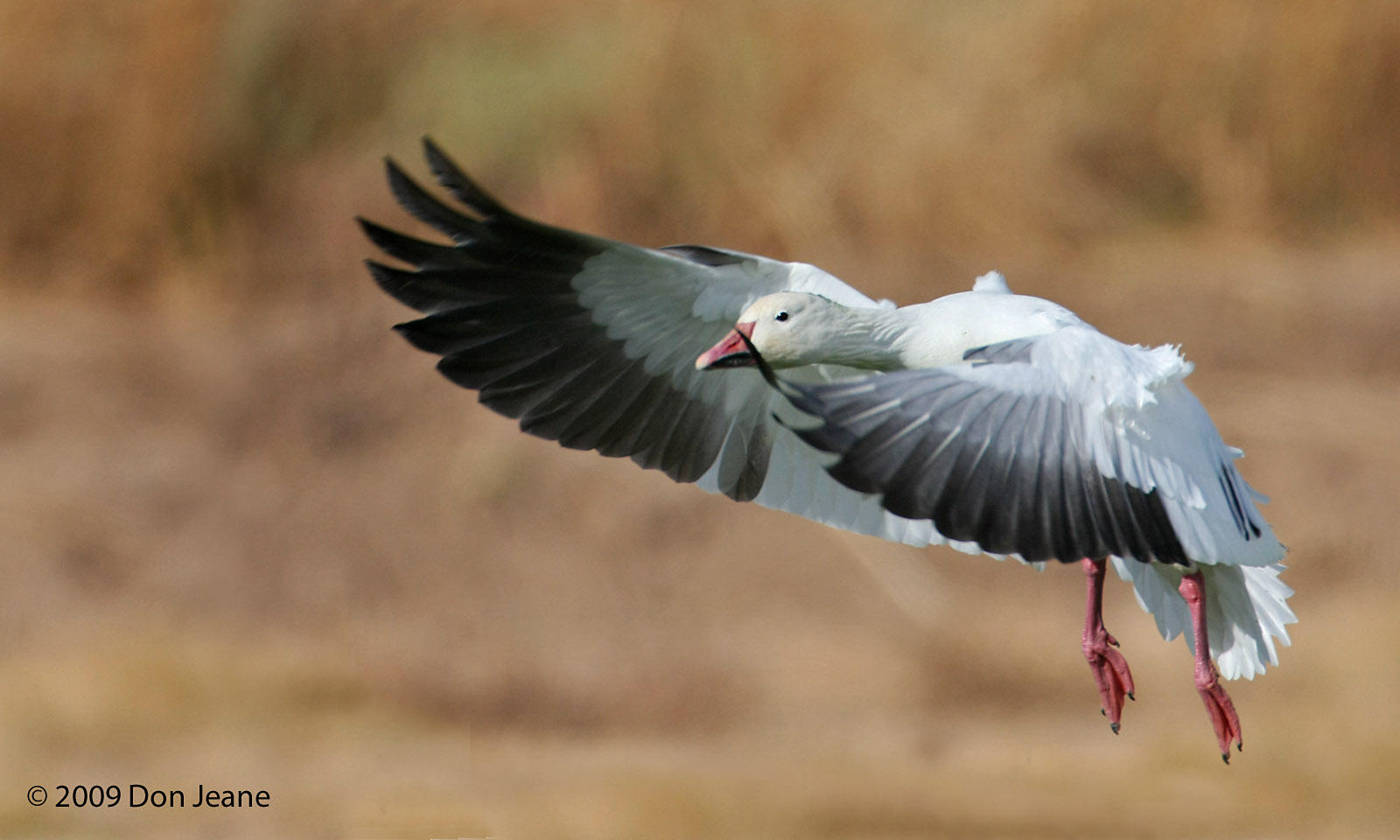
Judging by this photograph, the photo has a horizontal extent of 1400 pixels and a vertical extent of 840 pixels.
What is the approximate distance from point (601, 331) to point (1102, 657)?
1.48 meters

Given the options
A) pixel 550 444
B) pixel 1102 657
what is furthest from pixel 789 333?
pixel 550 444

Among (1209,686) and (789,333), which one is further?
(1209,686)

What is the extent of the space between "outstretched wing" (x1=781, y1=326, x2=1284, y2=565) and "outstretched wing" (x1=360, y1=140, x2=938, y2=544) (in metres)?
0.60

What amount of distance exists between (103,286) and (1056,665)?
5921 mm

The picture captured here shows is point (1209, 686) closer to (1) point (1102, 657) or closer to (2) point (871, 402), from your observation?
(1) point (1102, 657)

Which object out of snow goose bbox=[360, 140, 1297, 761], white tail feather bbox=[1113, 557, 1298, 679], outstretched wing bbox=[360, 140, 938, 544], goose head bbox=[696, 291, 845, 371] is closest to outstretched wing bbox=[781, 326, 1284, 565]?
snow goose bbox=[360, 140, 1297, 761]

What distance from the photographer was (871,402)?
3113mm

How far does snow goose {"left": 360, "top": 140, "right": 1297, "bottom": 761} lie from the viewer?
3.14 m

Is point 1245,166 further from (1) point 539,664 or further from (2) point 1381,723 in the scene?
(1) point 539,664

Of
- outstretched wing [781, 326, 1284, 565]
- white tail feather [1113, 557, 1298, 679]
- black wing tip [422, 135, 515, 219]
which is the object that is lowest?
white tail feather [1113, 557, 1298, 679]

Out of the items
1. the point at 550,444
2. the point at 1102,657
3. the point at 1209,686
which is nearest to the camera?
the point at 1209,686

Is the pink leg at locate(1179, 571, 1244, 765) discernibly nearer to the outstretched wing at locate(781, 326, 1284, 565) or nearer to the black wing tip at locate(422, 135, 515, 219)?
the outstretched wing at locate(781, 326, 1284, 565)

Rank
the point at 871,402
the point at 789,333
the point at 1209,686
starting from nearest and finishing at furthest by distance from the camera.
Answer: the point at 871,402 < the point at 789,333 < the point at 1209,686

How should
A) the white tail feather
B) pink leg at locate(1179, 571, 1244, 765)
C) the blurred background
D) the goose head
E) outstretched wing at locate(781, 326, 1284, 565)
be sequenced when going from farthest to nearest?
the blurred background
the white tail feather
pink leg at locate(1179, 571, 1244, 765)
the goose head
outstretched wing at locate(781, 326, 1284, 565)
